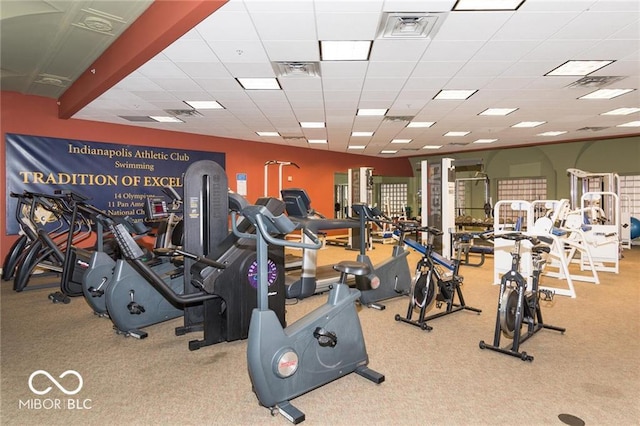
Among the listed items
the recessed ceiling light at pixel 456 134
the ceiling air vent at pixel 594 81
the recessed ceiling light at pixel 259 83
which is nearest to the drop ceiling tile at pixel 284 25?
the recessed ceiling light at pixel 259 83

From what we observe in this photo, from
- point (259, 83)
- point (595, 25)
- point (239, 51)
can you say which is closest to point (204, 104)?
point (259, 83)

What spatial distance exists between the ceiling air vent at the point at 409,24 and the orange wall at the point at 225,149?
19.7 ft

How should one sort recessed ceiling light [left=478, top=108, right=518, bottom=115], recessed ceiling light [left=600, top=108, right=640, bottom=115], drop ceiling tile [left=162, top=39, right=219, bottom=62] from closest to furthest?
drop ceiling tile [left=162, top=39, right=219, bottom=62] < recessed ceiling light [left=478, top=108, right=518, bottom=115] < recessed ceiling light [left=600, top=108, right=640, bottom=115]

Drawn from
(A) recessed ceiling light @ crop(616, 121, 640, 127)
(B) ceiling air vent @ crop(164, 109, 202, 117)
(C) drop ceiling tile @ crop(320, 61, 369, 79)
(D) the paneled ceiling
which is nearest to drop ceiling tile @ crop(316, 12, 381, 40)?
(D) the paneled ceiling

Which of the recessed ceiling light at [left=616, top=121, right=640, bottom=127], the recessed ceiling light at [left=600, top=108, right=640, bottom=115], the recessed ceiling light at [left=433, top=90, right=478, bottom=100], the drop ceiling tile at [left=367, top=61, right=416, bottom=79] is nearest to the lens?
the drop ceiling tile at [left=367, top=61, right=416, bottom=79]

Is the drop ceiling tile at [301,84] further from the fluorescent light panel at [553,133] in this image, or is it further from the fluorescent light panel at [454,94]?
the fluorescent light panel at [553,133]

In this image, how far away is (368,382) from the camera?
2.49 meters

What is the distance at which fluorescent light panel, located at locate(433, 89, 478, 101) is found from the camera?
18.6 feet

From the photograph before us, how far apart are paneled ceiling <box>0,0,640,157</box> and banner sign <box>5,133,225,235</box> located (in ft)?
2.15

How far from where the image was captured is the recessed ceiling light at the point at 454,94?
18.6 feet

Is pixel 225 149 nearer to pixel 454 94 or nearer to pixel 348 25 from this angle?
pixel 454 94

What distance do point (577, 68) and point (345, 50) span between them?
9.96 ft

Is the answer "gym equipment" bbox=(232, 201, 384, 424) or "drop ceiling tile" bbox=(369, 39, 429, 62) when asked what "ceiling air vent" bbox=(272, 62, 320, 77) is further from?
"gym equipment" bbox=(232, 201, 384, 424)

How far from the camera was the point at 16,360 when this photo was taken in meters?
2.85
